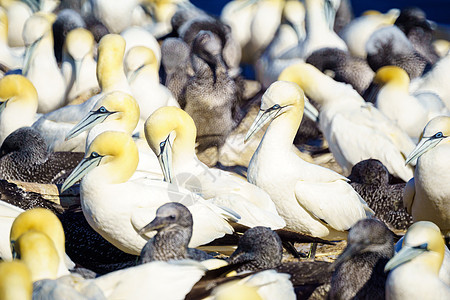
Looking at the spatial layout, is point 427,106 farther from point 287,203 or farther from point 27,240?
point 27,240

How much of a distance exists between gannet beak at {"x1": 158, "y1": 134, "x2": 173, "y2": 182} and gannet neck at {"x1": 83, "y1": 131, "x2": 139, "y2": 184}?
0.37 metres

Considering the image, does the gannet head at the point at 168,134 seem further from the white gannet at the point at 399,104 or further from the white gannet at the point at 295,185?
the white gannet at the point at 399,104

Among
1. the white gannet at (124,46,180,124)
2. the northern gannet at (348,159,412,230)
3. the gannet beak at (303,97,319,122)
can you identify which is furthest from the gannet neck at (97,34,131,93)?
the northern gannet at (348,159,412,230)

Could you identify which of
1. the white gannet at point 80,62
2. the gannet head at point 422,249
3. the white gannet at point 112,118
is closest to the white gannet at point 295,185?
the white gannet at point 112,118

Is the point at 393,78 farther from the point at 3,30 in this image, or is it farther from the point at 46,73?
the point at 3,30

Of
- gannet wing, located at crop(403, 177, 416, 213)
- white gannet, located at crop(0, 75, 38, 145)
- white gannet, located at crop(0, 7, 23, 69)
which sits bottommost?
white gannet, located at crop(0, 7, 23, 69)

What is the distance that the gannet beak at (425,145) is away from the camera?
242 inches

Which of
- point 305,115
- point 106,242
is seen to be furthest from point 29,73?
point 106,242

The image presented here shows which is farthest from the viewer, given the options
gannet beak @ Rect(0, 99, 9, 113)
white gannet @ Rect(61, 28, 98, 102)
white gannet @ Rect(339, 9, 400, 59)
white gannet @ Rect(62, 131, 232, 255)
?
white gannet @ Rect(339, 9, 400, 59)

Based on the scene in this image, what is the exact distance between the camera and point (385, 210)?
21.7ft

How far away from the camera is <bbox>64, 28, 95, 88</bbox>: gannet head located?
28.9 feet

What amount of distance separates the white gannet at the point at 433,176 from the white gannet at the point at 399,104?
78.6 inches

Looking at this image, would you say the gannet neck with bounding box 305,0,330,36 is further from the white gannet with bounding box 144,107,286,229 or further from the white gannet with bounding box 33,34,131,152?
the white gannet with bounding box 144,107,286,229

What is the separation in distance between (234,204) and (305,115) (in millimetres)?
2873
